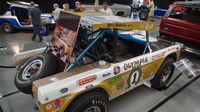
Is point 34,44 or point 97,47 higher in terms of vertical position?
point 97,47

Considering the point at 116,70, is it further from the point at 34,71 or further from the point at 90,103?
the point at 34,71

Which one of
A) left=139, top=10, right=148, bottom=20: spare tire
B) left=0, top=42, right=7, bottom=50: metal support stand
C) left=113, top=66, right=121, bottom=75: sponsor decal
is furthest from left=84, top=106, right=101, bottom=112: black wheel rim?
left=139, top=10, right=148, bottom=20: spare tire

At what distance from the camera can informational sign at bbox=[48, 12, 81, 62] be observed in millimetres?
2412

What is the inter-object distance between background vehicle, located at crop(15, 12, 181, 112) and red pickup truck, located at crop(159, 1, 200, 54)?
2020 mm

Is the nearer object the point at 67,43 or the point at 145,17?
the point at 67,43

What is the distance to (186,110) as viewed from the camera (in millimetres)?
3154

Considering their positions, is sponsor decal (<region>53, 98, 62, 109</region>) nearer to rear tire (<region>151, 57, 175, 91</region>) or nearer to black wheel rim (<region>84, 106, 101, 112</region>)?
black wheel rim (<region>84, 106, 101, 112</region>)

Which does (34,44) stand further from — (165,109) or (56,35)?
(165,109)

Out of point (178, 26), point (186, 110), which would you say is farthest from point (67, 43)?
point (178, 26)

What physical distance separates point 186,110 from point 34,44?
5.57 metres

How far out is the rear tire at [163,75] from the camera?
3482 millimetres

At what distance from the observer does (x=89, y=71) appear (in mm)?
2395

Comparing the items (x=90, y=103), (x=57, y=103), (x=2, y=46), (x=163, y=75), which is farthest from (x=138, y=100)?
(x=2, y=46)

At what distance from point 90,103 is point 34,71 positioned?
986 mm
